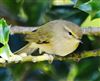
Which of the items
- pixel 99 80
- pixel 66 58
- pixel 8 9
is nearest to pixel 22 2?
pixel 8 9

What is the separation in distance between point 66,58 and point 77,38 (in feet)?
0.25

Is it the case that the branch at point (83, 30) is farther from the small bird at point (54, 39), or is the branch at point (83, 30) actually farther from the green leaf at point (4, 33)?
the green leaf at point (4, 33)

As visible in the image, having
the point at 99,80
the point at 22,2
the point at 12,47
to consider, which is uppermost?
the point at 22,2

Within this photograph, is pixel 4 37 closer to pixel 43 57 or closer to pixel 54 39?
pixel 43 57

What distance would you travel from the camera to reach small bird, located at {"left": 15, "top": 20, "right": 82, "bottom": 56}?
3.84ft

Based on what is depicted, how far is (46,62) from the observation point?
3.99 ft

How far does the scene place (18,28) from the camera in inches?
45.0

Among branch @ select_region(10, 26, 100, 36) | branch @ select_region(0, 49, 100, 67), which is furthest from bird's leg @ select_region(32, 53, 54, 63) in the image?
branch @ select_region(10, 26, 100, 36)

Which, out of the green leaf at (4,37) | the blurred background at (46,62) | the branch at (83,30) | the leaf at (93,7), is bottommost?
the blurred background at (46,62)

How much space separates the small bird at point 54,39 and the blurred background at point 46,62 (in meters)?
0.05

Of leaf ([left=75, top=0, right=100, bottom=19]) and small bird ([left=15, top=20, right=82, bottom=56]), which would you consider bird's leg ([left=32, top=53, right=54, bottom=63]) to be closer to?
small bird ([left=15, top=20, right=82, bottom=56])

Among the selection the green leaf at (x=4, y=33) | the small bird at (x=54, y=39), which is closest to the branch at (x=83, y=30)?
the small bird at (x=54, y=39)

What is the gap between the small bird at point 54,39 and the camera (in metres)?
1.17

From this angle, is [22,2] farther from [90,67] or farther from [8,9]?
[90,67]
